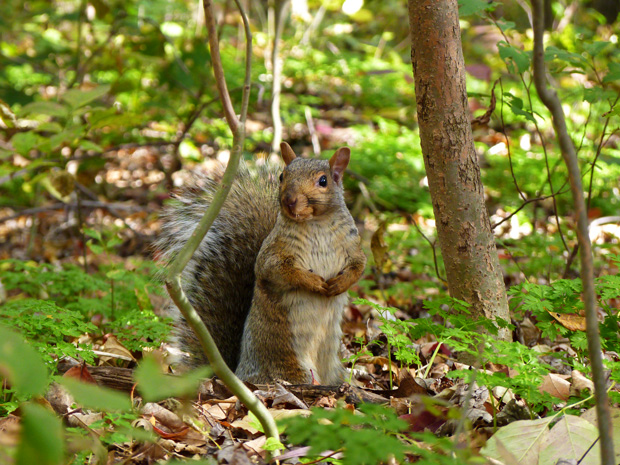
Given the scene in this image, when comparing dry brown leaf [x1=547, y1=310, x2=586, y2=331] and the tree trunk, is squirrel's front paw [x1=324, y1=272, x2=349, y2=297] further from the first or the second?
dry brown leaf [x1=547, y1=310, x2=586, y2=331]

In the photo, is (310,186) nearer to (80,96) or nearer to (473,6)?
(473,6)

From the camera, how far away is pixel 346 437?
1.17m

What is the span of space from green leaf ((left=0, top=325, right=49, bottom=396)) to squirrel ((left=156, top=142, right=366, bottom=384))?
1642 millimetres

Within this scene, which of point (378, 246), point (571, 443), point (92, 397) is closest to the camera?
point (92, 397)

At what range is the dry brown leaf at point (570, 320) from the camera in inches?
86.1

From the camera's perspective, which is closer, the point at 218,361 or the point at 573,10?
the point at 218,361

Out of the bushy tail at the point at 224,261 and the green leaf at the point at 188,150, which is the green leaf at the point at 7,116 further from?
the green leaf at the point at 188,150

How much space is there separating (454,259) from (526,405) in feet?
2.26

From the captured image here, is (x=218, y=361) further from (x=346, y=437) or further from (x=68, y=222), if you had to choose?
(x=68, y=222)

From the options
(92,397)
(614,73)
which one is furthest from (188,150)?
(92,397)

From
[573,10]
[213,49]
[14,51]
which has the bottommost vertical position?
[213,49]

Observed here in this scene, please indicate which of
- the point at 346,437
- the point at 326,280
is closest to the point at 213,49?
the point at 346,437

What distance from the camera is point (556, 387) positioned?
2.11m

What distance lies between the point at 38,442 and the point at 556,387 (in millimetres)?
1828
